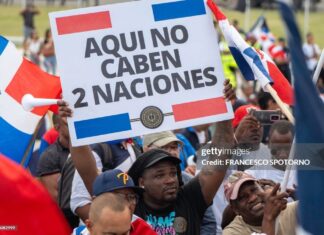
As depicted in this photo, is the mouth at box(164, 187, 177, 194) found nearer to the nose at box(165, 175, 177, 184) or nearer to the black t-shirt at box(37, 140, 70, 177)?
the nose at box(165, 175, 177, 184)

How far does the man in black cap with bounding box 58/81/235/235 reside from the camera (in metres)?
6.42

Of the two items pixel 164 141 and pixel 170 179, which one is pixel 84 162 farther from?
pixel 164 141

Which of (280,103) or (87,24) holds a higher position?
(87,24)

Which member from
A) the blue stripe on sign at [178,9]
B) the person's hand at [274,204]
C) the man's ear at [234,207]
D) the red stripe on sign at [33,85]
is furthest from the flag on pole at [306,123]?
the red stripe on sign at [33,85]

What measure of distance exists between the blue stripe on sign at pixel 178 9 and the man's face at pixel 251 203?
A: 104 centimetres

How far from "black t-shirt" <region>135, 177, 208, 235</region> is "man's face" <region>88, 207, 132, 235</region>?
37.8 inches

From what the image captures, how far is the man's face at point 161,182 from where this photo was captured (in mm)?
6438

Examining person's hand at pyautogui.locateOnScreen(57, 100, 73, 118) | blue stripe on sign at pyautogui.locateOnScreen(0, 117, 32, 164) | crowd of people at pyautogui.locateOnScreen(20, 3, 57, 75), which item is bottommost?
crowd of people at pyautogui.locateOnScreen(20, 3, 57, 75)

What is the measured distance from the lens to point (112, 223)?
17.8 feet

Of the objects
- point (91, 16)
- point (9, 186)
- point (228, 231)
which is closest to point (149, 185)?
point (228, 231)

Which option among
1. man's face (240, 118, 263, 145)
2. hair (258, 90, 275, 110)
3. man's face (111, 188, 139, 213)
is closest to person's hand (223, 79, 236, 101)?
man's face (240, 118, 263, 145)

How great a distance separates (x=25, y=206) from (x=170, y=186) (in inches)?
106

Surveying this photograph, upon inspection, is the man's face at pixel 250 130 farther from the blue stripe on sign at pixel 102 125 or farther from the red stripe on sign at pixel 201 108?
the blue stripe on sign at pixel 102 125

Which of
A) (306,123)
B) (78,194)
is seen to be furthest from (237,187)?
(306,123)
